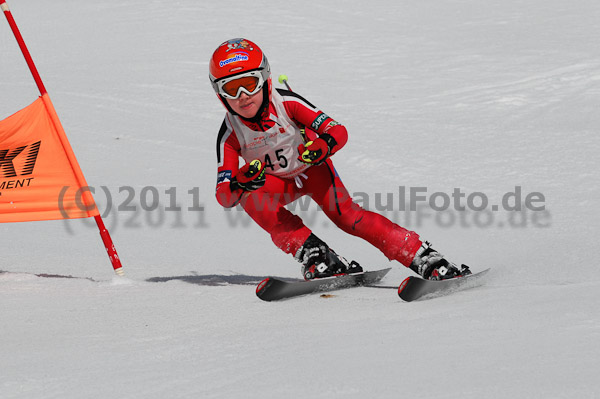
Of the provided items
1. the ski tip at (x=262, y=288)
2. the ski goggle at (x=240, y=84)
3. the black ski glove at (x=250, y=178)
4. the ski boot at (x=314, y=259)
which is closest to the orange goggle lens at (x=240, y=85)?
the ski goggle at (x=240, y=84)

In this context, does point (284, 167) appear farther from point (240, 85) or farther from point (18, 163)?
point (18, 163)

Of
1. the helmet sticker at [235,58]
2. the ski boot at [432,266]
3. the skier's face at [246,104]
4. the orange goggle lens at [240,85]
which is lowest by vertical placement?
the ski boot at [432,266]

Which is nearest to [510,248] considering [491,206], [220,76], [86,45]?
[491,206]

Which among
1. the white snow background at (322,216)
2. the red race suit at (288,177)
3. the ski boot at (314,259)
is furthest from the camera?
the ski boot at (314,259)

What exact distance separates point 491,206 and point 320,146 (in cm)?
415

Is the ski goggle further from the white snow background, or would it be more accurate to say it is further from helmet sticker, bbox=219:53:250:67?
the white snow background

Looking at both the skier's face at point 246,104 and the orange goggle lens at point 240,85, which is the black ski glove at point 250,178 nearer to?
the skier's face at point 246,104

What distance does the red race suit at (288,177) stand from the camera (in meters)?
5.29

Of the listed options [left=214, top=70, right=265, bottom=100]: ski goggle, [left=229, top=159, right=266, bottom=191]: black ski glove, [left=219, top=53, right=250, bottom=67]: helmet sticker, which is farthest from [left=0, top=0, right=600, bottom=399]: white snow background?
[left=219, top=53, right=250, bottom=67]: helmet sticker

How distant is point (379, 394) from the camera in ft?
9.61

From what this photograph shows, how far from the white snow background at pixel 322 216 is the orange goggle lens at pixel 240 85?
1344 millimetres

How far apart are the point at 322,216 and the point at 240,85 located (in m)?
4.14

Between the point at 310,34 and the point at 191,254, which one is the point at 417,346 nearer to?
the point at 191,254

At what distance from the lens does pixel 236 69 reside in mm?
5059
